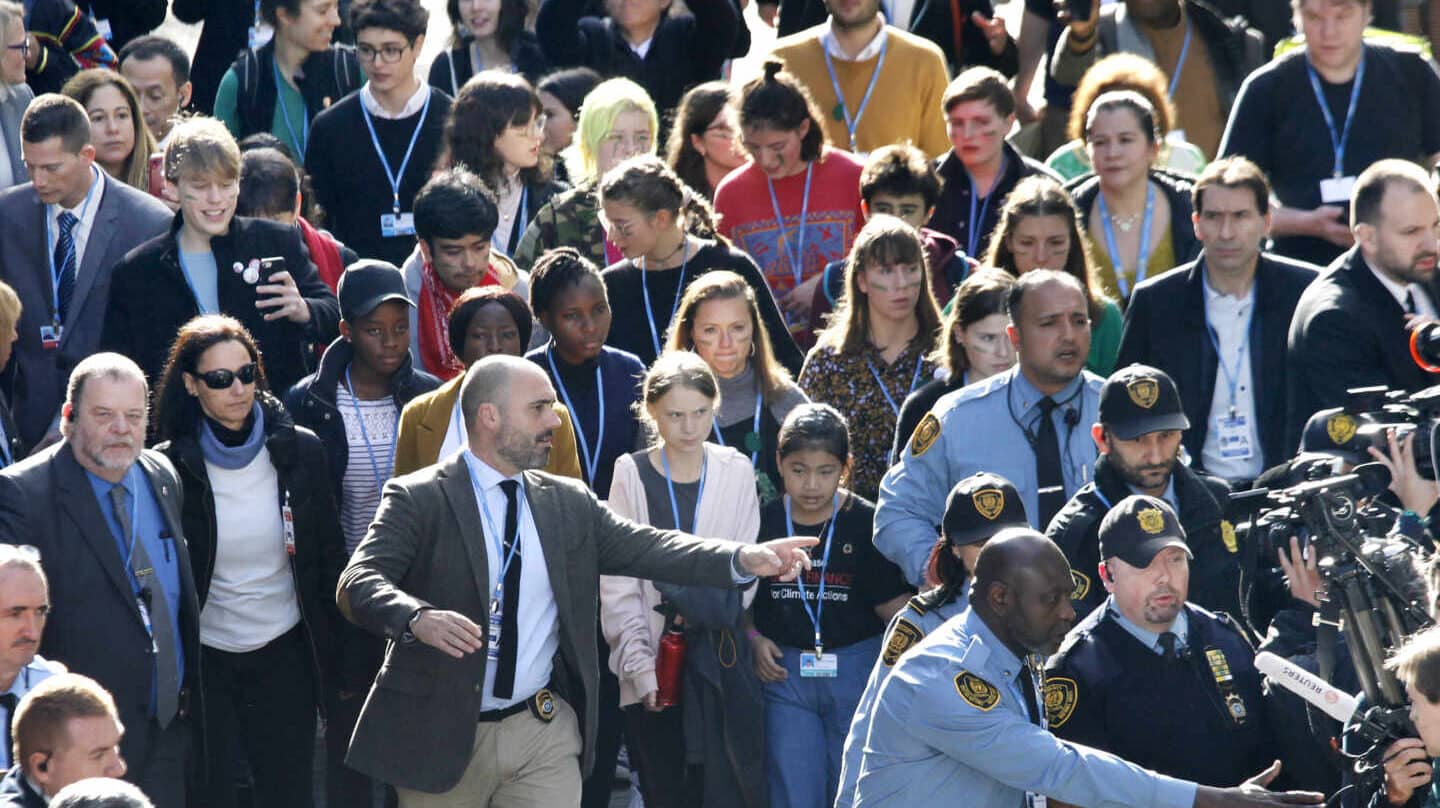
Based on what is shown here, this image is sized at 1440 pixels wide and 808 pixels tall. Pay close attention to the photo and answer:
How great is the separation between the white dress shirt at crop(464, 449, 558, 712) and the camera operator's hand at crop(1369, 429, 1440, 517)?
250 cm

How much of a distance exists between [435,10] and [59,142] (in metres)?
6.88

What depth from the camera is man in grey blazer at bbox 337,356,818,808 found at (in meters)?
6.88

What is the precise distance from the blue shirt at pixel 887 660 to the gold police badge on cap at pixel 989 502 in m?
0.23

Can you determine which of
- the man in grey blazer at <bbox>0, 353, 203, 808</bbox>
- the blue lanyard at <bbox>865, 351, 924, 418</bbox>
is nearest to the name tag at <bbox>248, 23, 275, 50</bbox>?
the man in grey blazer at <bbox>0, 353, 203, 808</bbox>

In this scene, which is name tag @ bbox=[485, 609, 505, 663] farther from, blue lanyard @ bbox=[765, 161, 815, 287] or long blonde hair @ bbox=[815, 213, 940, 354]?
blue lanyard @ bbox=[765, 161, 815, 287]

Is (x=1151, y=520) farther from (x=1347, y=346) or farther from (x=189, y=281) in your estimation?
(x=189, y=281)

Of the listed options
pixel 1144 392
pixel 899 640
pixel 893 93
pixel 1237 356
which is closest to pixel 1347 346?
pixel 1237 356

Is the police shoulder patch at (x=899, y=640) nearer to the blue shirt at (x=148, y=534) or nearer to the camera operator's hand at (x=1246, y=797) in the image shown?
the camera operator's hand at (x=1246, y=797)

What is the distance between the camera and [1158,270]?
9227 millimetres

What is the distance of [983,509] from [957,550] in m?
0.17

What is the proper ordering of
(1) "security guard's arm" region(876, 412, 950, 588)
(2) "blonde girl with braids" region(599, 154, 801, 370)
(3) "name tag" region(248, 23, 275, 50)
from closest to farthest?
(1) "security guard's arm" region(876, 412, 950, 588) → (2) "blonde girl with braids" region(599, 154, 801, 370) → (3) "name tag" region(248, 23, 275, 50)

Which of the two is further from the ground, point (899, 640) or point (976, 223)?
Answer: point (976, 223)

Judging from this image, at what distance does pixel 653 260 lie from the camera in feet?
29.8

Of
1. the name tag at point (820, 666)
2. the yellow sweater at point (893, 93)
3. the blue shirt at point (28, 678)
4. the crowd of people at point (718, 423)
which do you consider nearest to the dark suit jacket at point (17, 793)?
the crowd of people at point (718, 423)
